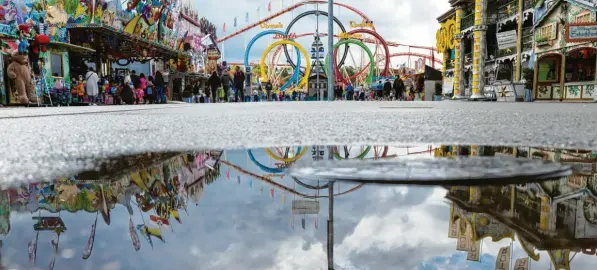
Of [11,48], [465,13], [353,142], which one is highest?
[465,13]

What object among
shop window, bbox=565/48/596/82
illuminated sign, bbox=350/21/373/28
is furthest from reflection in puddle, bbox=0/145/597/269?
illuminated sign, bbox=350/21/373/28

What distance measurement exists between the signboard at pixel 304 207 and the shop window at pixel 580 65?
1884 centimetres

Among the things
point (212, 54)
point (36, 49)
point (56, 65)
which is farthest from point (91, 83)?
point (212, 54)

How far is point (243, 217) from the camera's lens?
30.9 inches

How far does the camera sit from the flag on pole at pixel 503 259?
55 cm

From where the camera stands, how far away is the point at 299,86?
40.9 metres

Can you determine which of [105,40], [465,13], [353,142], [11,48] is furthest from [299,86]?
[353,142]

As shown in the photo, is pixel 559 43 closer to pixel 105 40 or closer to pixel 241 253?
pixel 105 40

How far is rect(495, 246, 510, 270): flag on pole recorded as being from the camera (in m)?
0.55

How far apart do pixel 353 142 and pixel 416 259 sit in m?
1.70

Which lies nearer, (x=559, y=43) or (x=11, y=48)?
(x=11, y=48)

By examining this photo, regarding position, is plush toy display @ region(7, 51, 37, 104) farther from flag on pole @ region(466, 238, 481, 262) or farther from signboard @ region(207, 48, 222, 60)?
signboard @ region(207, 48, 222, 60)

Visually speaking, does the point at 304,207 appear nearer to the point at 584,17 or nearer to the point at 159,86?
the point at 584,17

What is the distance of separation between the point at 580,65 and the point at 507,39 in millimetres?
3461
